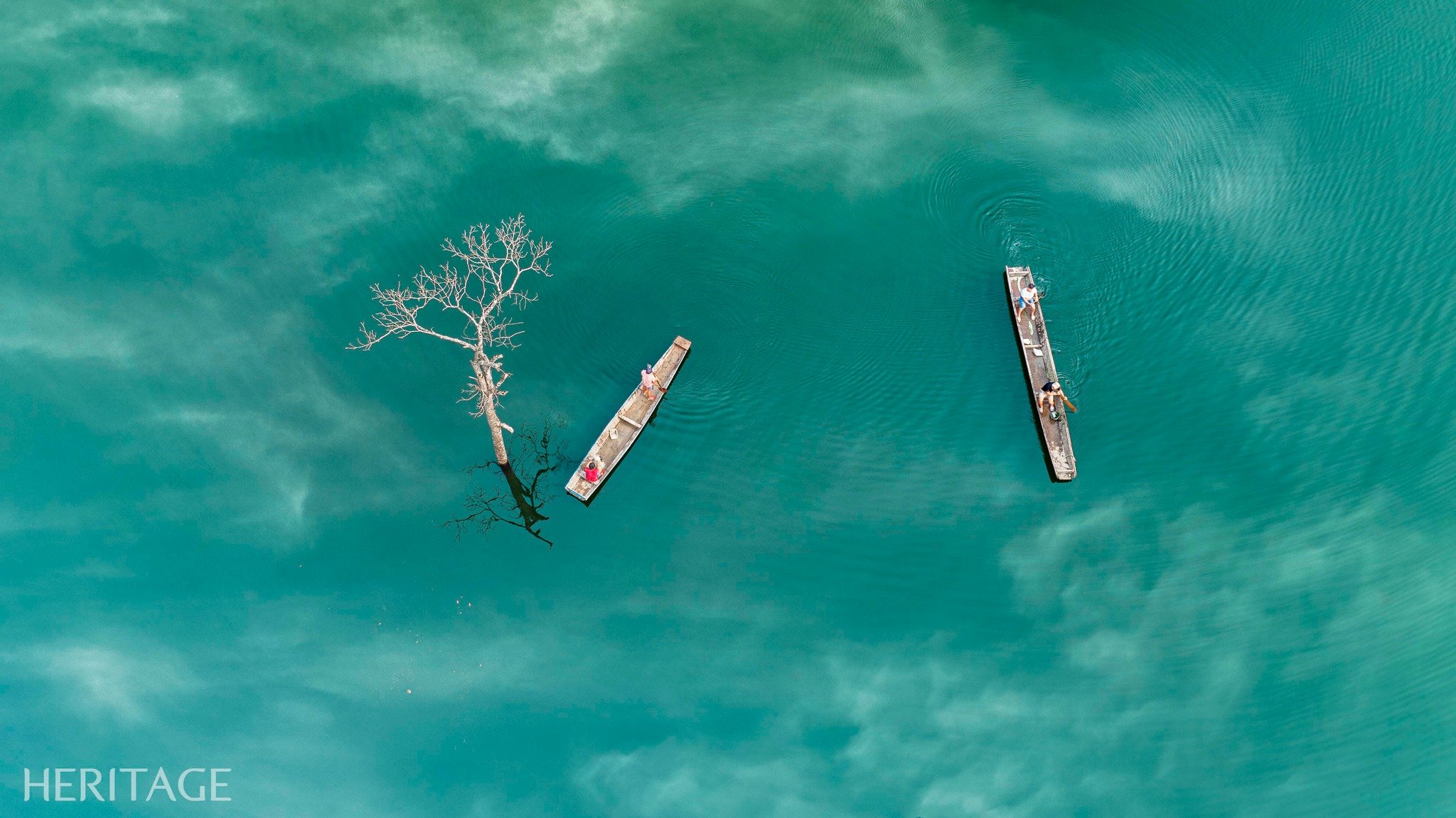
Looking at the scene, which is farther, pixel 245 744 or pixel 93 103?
pixel 93 103

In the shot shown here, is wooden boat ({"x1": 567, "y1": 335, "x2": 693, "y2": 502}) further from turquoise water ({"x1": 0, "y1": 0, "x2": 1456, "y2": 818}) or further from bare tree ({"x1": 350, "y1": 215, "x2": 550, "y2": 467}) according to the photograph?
bare tree ({"x1": 350, "y1": 215, "x2": 550, "y2": 467})

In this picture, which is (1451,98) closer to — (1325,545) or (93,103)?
(1325,545)

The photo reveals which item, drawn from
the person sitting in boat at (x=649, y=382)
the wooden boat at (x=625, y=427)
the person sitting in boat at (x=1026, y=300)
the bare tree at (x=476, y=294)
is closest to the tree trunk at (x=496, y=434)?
the bare tree at (x=476, y=294)

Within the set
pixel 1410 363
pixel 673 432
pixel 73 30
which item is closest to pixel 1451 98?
pixel 1410 363

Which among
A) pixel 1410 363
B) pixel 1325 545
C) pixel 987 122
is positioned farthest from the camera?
pixel 987 122

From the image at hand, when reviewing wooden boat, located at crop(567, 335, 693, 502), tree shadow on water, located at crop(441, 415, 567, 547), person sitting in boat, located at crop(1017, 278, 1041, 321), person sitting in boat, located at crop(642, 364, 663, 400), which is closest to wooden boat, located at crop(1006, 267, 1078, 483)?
person sitting in boat, located at crop(1017, 278, 1041, 321)

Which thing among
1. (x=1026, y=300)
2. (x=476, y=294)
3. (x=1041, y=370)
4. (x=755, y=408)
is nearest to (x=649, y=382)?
(x=755, y=408)

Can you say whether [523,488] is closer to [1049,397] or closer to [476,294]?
[476,294]

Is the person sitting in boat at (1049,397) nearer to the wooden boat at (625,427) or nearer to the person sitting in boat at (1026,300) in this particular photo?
the person sitting in boat at (1026,300)
